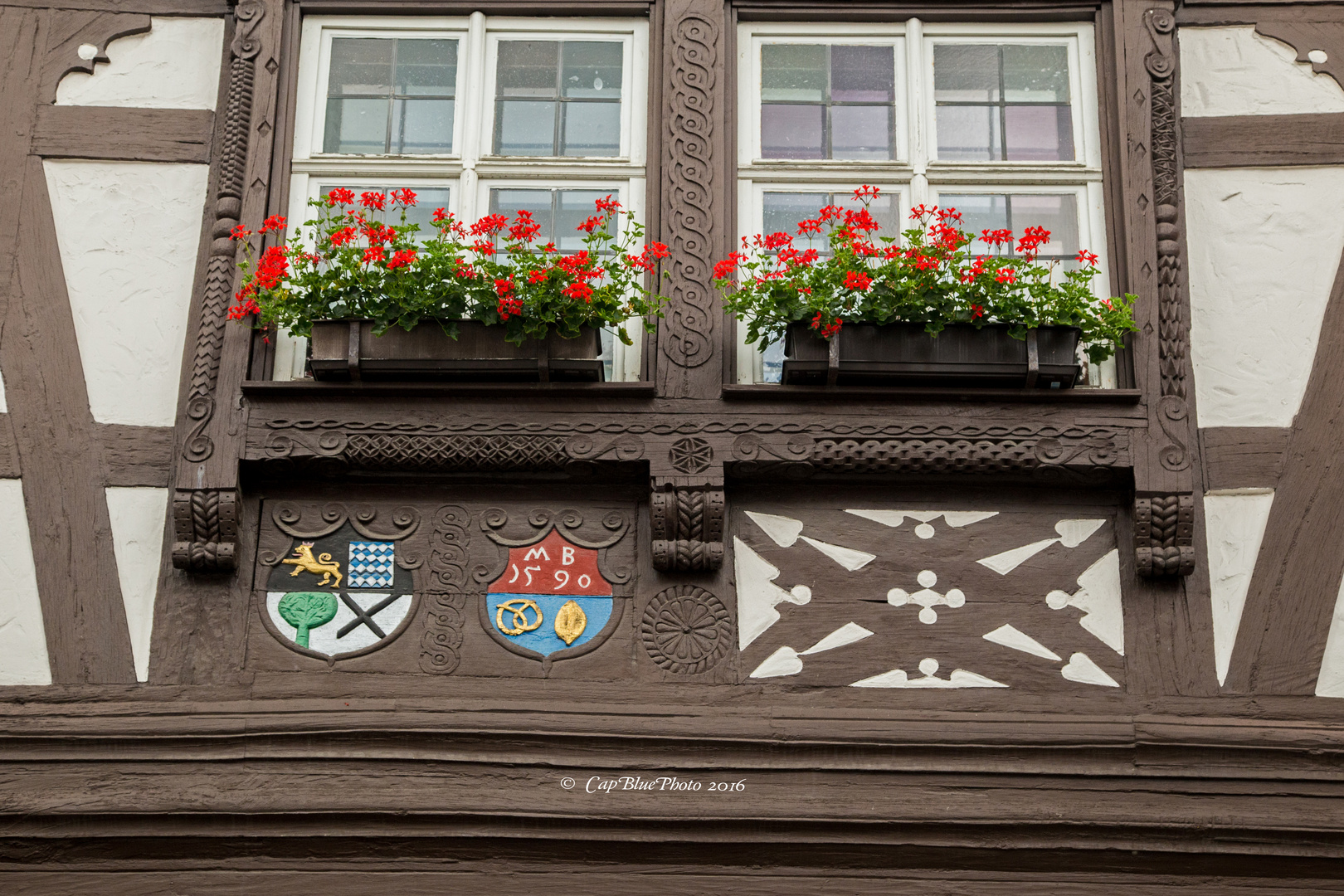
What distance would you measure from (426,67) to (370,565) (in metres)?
2.03

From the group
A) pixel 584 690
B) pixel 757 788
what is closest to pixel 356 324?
pixel 584 690

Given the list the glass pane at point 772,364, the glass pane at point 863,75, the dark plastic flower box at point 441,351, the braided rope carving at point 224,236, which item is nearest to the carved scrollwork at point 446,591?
the dark plastic flower box at point 441,351

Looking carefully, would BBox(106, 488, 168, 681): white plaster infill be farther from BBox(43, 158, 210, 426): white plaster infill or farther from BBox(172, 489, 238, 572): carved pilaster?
BBox(43, 158, 210, 426): white plaster infill

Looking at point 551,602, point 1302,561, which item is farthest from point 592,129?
point 1302,561

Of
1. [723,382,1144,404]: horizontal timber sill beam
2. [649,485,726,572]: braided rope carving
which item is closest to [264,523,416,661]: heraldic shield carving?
[649,485,726,572]: braided rope carving

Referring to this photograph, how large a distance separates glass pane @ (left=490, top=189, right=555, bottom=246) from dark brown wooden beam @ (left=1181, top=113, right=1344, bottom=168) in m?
2.39

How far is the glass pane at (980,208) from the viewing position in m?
6.28

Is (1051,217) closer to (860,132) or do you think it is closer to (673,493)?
(860,132)

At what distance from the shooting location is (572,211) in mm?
6281

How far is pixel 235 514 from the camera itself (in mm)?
5668

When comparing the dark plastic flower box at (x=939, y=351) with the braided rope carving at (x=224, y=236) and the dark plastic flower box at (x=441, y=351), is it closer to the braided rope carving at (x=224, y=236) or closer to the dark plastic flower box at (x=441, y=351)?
the dark plastic flower box at (x=441, y=351)

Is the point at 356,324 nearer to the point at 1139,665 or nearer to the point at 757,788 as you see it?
the point at 757,788

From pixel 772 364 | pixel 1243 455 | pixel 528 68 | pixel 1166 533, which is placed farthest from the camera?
pixel 528 68

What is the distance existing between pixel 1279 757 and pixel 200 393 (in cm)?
381
